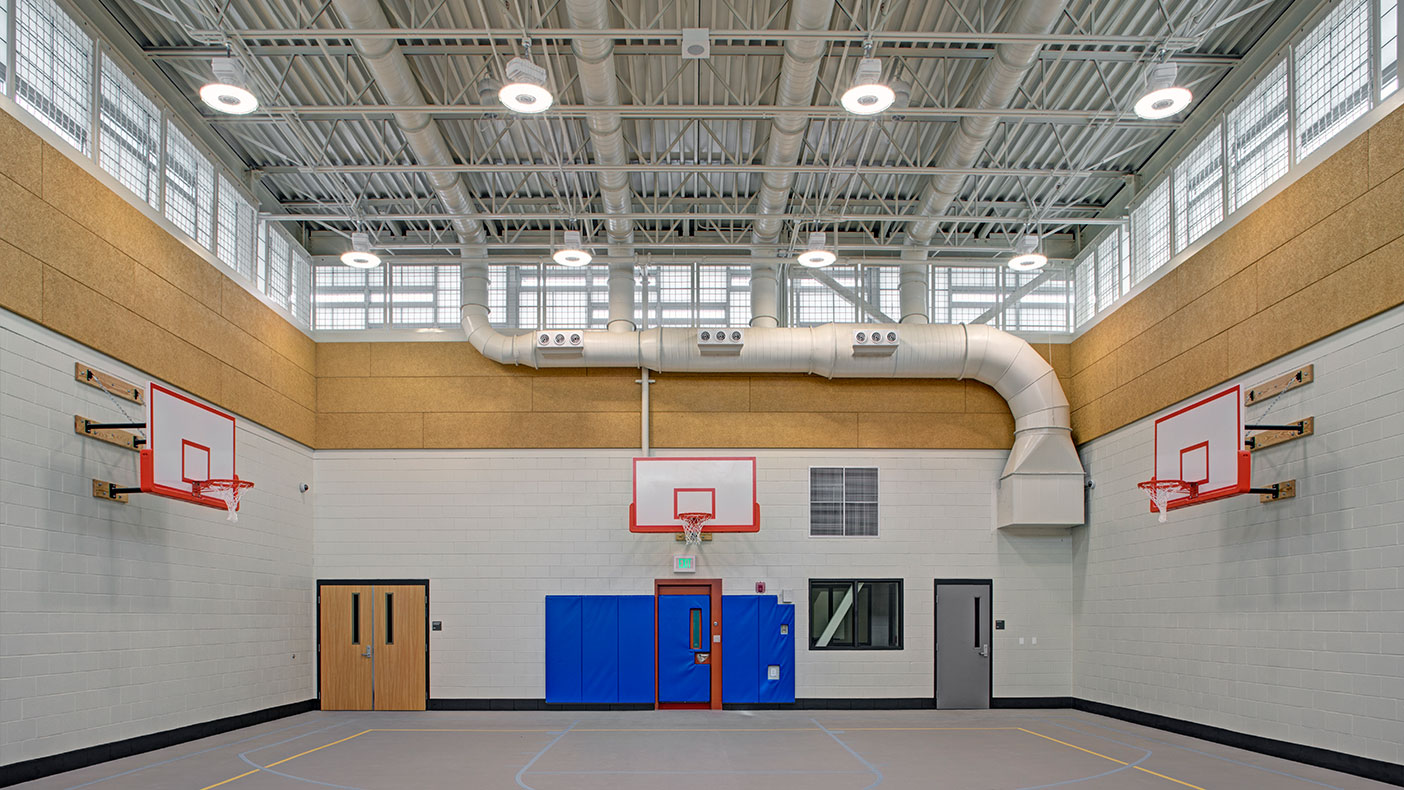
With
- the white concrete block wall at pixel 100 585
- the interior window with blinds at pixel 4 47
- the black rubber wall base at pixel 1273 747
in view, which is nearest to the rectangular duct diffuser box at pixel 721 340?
the white concrete block wall at pixel 100 585

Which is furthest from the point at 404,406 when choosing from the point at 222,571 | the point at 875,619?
the point at 875,619

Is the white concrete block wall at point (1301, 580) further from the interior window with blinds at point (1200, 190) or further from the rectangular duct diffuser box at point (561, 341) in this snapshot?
the rectangular duct diffuser box at point (561, 341)

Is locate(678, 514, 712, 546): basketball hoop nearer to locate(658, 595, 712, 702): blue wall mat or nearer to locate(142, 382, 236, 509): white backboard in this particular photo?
locate(658, 595, 712, 702): blue wall mat

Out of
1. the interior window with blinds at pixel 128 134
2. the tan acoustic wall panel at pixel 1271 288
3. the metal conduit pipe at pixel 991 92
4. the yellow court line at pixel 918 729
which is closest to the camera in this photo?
the tan acoustic wall panel at pixel 1271 288

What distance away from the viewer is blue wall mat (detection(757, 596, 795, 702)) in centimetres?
1972

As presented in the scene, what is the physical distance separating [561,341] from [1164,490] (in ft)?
35.4

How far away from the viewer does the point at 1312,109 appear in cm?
1299

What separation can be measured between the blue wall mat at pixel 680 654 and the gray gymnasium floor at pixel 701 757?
1.33 m

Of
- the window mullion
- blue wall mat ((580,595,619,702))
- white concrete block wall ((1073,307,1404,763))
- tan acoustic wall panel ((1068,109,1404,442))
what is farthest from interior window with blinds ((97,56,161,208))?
white concrete block wall ((1073,307,1404,763))

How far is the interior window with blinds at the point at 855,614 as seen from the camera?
19984 millimetres

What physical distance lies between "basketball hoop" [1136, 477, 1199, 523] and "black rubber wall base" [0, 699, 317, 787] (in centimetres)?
1402

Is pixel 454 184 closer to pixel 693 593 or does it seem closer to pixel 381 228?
pixel 381 228

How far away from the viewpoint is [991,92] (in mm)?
13648

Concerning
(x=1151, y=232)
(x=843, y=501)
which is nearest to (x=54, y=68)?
(x=843, y=501)
